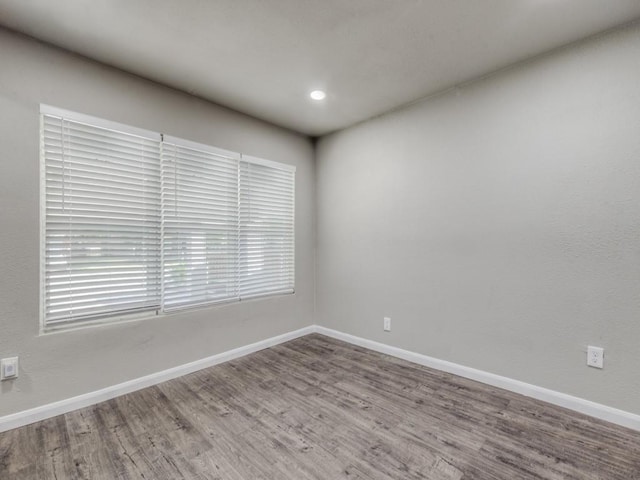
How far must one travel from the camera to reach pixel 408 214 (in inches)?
118

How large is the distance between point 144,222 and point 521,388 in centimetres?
327

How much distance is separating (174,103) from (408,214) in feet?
7.86

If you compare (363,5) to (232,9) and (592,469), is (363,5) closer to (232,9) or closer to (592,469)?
(232,9)

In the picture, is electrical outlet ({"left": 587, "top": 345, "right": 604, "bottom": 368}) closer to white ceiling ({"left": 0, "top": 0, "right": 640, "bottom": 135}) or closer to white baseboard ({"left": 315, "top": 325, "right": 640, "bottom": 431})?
white baseboard ({"left": 315, "top": 325, "right": 640, "bottom": 431})

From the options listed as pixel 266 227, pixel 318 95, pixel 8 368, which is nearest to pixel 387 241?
pixel 266 227

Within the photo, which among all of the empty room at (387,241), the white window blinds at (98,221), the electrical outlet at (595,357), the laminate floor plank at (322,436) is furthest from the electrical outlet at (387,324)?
the white window blinds at (98,221)

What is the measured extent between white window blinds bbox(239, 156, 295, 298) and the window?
0.04 ft

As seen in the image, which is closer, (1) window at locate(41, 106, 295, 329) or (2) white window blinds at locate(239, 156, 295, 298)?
(1) window at locate(41, 106, 295, 329)

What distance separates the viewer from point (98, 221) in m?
2.25

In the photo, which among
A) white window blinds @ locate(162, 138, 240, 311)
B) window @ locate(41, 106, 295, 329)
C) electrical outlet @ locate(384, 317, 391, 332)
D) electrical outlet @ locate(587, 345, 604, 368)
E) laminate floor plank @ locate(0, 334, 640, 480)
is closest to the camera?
laminate floor plank @ locate(0, 334, 640, 480)

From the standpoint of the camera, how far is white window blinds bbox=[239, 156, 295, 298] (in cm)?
323

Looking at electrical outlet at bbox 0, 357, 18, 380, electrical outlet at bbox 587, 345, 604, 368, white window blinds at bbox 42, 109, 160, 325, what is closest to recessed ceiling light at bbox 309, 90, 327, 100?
white window blinds at bbox 42, 109, 160, 325

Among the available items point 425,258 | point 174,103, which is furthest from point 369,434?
point 174,103

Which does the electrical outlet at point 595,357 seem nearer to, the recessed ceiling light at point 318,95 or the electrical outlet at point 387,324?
the electrical outlet at point 387,324
